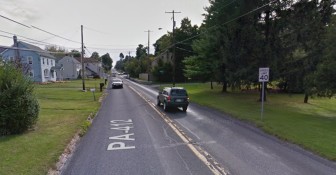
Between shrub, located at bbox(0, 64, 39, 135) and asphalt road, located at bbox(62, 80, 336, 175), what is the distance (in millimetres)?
2728

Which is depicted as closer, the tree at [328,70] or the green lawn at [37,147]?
the green lawn at [37,147]

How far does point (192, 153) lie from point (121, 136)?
12.4 feet

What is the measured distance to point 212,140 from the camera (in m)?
11.0

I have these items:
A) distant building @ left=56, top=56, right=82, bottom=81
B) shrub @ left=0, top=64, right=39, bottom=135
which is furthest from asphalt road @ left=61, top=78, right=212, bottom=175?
distant building @ left=56, top=56, right=82, bottom=81

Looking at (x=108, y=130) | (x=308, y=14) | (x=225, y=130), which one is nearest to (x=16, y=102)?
(x=108, y=130)

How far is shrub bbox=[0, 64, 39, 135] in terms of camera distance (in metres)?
11.8

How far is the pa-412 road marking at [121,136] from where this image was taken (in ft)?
33.3

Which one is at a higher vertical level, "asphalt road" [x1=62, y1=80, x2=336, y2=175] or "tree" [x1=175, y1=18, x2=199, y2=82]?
"tree" [x1=175, y1=18, x2=199, y2=82]

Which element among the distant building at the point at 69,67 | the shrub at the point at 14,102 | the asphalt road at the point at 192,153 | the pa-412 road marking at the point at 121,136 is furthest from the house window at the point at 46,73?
the asphalt road at the point at 192,153

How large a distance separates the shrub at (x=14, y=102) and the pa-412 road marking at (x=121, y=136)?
3582mm

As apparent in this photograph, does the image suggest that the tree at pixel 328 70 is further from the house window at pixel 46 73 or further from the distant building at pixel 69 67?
the distant building at pixel 69 67

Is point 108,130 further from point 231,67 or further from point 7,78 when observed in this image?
point 231,67

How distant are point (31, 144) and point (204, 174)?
616cm

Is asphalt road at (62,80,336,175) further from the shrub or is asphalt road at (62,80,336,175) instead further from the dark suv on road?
the dark suv on road
